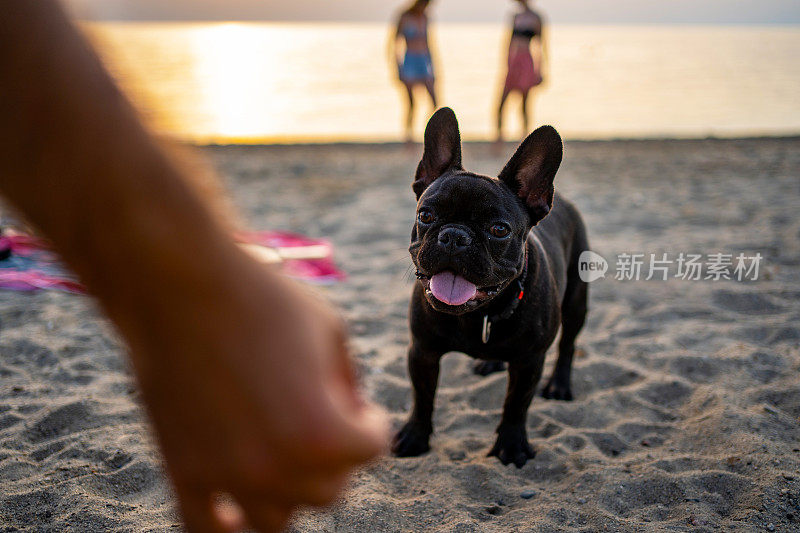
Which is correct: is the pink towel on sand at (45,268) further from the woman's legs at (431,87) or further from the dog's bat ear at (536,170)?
the woman's legs at (431,87)

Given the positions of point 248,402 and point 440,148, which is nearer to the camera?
point 248,402

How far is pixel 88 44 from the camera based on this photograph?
50 centimetres

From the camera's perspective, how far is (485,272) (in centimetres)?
235

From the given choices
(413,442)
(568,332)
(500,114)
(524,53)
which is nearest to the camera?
(413,442)

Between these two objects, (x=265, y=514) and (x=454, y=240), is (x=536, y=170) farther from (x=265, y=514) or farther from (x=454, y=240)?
(x=265, y=514)

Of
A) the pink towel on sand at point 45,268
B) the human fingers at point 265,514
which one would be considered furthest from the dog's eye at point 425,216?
the pink towel on sand at point 45,268

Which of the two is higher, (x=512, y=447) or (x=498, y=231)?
(x=498, y=231)

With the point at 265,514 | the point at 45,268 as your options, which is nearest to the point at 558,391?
A: the point at 265,514

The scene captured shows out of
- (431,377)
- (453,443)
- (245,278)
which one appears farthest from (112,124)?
(453,443)

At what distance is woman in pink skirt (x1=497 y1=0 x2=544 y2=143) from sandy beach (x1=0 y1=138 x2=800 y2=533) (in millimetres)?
3605

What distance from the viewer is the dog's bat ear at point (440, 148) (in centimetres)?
274

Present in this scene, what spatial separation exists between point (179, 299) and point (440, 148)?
95.1 inches

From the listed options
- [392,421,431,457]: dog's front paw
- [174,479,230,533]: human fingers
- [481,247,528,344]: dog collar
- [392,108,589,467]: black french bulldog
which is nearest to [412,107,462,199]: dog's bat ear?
[392,108,589,467]: black french bulldog

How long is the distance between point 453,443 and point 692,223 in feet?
16.2
